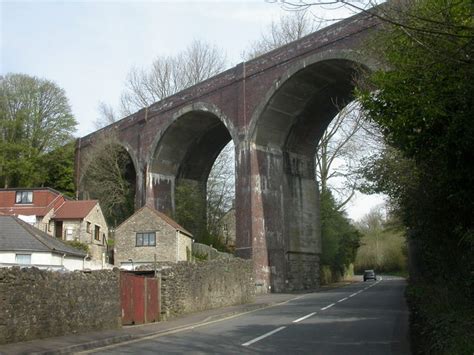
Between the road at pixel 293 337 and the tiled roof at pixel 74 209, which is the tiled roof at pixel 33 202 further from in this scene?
A: the road at pixel 293 337

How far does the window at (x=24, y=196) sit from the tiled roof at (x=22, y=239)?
42.0 ft

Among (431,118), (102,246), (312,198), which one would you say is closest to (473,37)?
(431,118)

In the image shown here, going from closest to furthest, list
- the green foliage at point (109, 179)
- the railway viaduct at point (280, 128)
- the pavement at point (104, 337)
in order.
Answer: the pavement at point (104, 337), the railway viaduct at point (280, 128), the green foliage at point (109, 179)

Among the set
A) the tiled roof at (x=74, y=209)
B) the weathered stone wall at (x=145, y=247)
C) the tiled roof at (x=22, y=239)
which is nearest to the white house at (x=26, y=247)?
the tiled roof at (x=22, y=239)

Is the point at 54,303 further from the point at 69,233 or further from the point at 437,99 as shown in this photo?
the point at 69,233

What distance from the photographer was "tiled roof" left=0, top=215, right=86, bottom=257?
2953 centimetres

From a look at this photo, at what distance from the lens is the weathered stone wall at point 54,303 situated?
35.1ft

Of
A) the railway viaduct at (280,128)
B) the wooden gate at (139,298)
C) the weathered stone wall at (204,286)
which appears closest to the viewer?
the wooden gate at (139,298)

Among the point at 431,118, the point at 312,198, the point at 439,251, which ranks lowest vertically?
the point at 439,251

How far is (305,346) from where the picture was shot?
10.6 m

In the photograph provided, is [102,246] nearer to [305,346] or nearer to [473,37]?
[305,346]

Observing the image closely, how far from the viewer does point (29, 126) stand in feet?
168

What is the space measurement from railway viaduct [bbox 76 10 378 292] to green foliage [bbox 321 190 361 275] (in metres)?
8.41

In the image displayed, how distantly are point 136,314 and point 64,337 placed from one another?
422 centimetres
